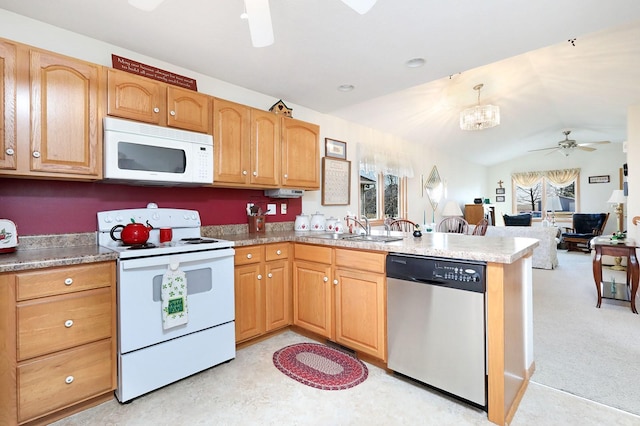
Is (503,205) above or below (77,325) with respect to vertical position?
above

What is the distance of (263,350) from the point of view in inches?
101

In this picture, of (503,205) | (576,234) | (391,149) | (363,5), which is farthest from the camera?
(503,205)

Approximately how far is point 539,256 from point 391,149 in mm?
3212

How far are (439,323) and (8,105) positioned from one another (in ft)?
8.88

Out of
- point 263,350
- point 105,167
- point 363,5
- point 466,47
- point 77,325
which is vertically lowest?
point 263,350

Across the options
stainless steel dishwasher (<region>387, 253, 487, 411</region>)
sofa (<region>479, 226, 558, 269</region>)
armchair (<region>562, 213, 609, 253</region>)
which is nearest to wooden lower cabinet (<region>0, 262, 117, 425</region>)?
stainless steel dishwasher (<region>387, 253, 487, 411</region>)

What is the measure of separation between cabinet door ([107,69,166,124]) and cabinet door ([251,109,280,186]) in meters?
0.79

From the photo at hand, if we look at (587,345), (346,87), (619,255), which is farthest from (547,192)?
(346,87)

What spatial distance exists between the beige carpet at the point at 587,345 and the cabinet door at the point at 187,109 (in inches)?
120

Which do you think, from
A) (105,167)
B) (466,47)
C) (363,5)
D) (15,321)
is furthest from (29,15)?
(466,47)

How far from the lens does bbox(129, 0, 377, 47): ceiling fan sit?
1502mm

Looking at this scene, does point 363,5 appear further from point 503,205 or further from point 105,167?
point 503,205

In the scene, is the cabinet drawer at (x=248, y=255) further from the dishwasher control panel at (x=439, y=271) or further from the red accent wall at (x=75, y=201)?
the dishwasher control panel at (x=439, y=271)

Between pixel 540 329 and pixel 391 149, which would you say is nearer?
pixel 540 329
